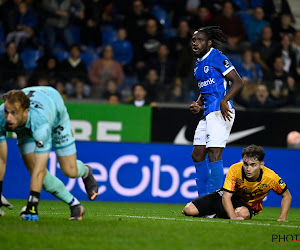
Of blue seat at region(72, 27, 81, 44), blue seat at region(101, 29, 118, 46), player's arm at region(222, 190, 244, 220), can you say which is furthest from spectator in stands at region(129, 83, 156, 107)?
player's arm at region(222, 190, 244, 220)

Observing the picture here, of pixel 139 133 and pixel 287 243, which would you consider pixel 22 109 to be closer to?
pixel 287 243

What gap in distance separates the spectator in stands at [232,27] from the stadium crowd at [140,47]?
0.02 meters

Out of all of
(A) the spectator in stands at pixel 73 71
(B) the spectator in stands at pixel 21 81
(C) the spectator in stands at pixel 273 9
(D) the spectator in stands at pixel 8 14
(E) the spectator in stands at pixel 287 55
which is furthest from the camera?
(C) the spectator in stands at pixel 273 9

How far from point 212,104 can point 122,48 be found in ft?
22.1

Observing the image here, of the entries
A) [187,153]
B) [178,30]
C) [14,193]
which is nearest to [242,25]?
[178,30]

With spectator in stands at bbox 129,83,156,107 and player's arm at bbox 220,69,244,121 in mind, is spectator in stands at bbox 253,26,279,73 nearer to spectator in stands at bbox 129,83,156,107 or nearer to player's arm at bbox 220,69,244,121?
spectator in stands at bbox 129,83,156,107

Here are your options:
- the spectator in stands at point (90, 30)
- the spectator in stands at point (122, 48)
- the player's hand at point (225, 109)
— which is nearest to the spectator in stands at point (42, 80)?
the spectator in stands at point (122, 48)

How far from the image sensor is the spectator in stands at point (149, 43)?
15324 mm

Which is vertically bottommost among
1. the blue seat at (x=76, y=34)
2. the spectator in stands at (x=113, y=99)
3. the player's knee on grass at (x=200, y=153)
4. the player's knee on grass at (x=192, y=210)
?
the player's knee on grass at (x=192, y=210)

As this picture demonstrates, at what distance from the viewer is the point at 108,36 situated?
1628 centimetres

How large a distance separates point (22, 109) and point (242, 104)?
26.2 ft

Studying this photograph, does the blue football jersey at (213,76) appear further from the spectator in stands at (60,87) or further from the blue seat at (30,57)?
the blue seat at (30,57)

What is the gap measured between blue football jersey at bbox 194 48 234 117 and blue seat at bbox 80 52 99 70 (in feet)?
21.0

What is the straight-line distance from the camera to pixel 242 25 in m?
16.6
